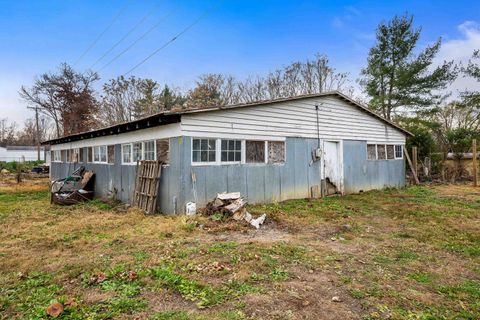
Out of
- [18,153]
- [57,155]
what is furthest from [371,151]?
[18,153]

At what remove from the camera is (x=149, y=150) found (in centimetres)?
918

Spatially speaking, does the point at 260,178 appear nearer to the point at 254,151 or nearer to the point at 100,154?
the point at 254,151

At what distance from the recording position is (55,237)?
6.25m

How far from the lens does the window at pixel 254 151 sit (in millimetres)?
9172

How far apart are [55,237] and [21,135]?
6627 cm

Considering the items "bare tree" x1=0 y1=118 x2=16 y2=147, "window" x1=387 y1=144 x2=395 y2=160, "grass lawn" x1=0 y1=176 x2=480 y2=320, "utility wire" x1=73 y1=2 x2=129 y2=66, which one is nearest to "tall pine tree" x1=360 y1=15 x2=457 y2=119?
"window" x1=387 y1=144 x2=395 y2=160

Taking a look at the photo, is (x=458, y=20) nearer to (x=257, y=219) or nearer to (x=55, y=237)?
(x=257, y=219)

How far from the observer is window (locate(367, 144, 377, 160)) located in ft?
43.1

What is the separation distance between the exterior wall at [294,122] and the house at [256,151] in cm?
3

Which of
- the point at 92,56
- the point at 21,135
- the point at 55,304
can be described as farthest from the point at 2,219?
the point at 21,135

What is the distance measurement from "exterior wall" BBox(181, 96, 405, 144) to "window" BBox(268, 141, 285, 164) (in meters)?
0.24

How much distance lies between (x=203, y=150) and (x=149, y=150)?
2.04 metres

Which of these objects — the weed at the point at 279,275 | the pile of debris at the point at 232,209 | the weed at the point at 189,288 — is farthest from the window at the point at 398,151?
the weed at the point at 189,288

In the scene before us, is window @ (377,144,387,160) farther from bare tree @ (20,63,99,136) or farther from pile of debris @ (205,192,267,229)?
bare tree @ (20,63,99,136)
